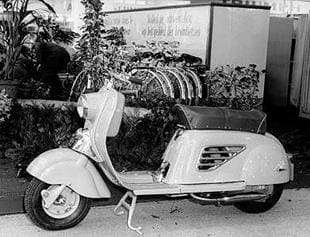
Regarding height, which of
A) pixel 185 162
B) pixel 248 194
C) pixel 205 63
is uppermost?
pixel 205 63

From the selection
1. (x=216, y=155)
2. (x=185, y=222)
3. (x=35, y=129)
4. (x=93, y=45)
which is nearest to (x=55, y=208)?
(x=185, y=222)

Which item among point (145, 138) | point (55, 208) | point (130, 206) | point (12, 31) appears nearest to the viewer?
point (55, 208)

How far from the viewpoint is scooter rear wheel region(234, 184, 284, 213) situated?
4824 millimetres

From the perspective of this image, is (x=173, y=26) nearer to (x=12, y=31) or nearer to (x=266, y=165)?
(x=12, y=31)

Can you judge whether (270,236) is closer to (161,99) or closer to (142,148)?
(142,148)

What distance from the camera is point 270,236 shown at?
4.39 m

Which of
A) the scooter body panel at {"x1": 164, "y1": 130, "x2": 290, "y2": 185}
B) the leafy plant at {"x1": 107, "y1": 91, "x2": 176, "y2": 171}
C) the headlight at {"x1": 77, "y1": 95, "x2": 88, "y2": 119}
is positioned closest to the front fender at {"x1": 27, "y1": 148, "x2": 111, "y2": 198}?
the headlight at {"x1": 77, "y1": 95, "x2": 88, "y2": 119}

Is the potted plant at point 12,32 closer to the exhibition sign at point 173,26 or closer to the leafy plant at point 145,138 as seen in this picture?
the leafy plant at point 145,138

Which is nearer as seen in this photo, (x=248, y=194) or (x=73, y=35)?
(x=248, y=194)

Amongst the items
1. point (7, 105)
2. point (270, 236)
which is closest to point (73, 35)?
point (7, 105)

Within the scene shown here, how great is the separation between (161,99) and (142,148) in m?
0.87

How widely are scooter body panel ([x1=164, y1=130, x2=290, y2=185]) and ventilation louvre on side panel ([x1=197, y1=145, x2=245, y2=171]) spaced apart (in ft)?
0.07

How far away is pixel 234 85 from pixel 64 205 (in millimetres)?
4398

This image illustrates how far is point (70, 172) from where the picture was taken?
161 inches
